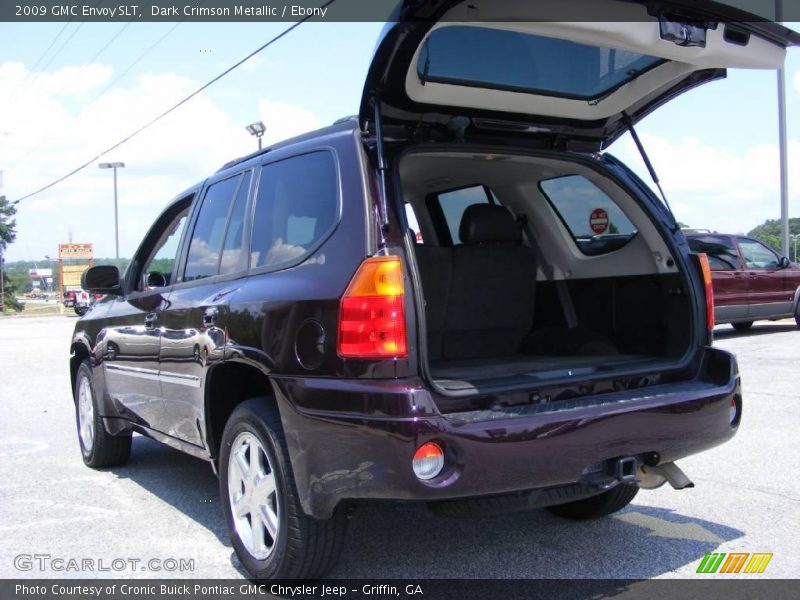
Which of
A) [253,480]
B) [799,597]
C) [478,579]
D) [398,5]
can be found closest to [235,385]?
[253,480]

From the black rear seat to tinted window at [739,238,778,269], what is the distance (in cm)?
1058

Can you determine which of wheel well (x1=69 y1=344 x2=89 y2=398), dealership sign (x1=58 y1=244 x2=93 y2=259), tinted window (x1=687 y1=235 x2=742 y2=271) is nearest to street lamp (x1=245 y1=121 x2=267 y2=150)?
tinted window (x1=687 y1=235 x2=742 y2=271)

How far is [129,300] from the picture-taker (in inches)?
194

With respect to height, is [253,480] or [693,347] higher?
[693,347]

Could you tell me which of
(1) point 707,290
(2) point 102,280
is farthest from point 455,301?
(2) point 102,280

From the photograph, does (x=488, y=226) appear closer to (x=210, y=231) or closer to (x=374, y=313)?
(x=210, y=231)

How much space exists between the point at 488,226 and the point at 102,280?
8.64 feet

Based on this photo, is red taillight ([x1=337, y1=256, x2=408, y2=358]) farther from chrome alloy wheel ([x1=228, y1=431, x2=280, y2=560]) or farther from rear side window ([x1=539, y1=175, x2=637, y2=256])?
rear side window ([x1=539, y1=175, x2=637, y2=256])

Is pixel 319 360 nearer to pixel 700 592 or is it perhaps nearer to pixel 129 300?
pixel 700 592

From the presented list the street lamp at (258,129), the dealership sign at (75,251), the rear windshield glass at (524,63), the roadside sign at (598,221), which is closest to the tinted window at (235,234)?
the rear windshield glass at (524,63)

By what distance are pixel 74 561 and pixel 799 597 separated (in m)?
3.28

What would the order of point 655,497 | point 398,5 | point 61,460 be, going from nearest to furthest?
point 398,5 → point 655,497 → point 61,460

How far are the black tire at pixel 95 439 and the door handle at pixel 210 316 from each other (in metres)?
2.05

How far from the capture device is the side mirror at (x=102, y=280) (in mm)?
5117
